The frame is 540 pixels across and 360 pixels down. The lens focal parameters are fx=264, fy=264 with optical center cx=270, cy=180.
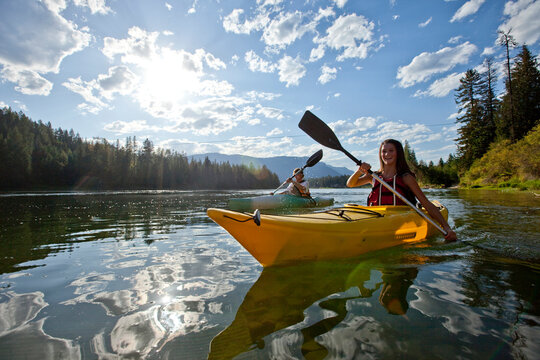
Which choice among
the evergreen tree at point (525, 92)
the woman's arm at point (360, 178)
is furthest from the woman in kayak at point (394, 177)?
the evergreen tree at point (525, 92)

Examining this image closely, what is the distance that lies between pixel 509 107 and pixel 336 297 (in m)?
41.7

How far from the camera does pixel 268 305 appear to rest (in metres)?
2.33

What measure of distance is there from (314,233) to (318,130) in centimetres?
312

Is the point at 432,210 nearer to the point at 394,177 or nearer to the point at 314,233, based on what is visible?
the point at 394,177

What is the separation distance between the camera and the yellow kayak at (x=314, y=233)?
2.83m

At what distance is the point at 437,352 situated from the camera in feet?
5.47

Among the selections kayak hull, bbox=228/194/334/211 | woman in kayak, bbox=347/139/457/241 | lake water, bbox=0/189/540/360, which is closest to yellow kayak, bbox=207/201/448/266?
lake water, bbox=0/189/540/360

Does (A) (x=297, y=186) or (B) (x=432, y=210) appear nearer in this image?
(B) (x=432, y=210)

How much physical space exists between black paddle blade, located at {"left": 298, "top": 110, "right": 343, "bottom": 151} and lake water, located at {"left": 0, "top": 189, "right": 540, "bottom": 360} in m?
2.49

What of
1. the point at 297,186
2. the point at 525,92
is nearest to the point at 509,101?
the point at 525,92

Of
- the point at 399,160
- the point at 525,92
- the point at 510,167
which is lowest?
the point at 399,160

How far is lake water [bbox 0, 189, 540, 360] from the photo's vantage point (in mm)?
1738

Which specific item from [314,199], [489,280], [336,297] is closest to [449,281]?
[489,280]

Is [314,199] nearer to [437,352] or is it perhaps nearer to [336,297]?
[336,297]
